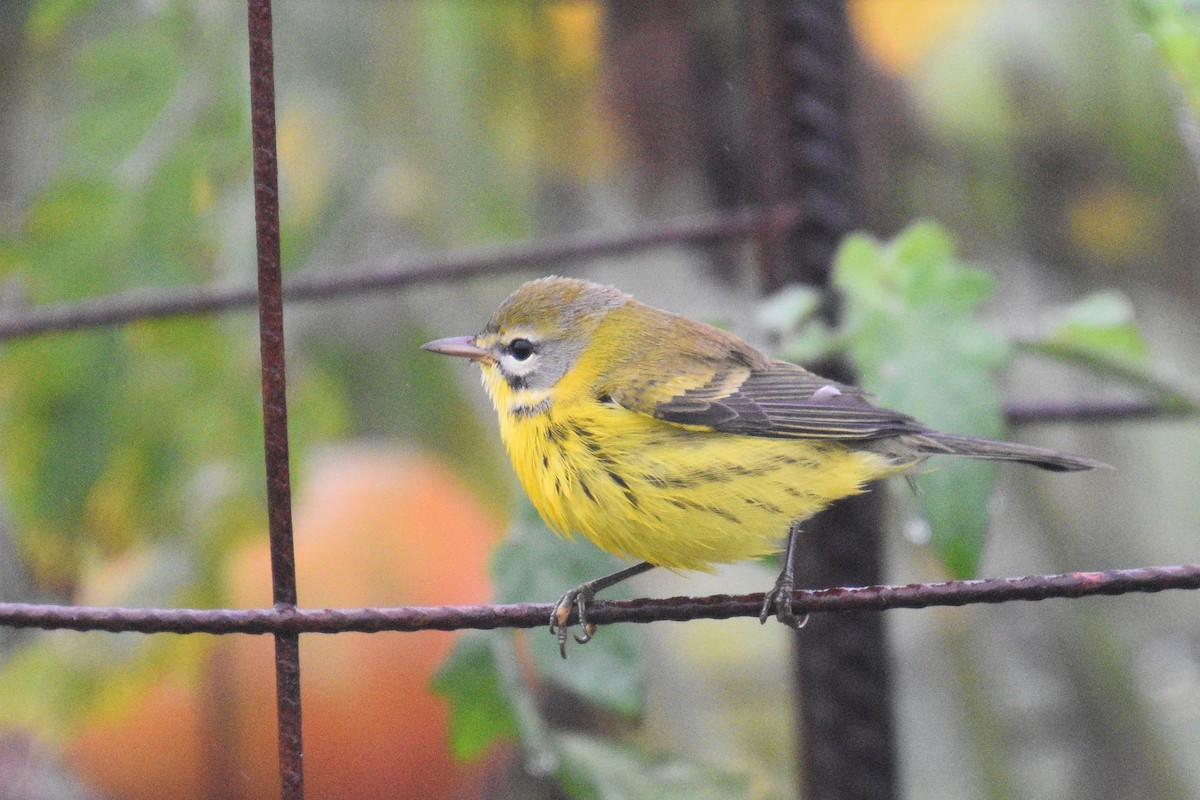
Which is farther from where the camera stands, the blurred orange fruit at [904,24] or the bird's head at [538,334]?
the blurred orange fruit at [904,24]

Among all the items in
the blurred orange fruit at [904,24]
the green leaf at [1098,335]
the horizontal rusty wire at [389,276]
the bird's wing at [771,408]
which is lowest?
the bird's wing at [771,408]

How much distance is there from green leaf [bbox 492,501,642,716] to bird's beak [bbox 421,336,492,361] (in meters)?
0.23

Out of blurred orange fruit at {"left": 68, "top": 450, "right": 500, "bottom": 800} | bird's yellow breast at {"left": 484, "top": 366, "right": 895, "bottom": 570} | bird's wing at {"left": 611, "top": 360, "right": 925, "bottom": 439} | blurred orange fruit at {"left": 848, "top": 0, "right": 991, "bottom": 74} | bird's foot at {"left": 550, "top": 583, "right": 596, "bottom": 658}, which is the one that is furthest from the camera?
blurred orange fruit at {"left": 848, "top": 0, "right": 991, "bottom": 74}

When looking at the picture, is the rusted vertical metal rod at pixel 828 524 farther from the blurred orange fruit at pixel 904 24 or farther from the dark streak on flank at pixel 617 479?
the blurred orange fruit at pixel 904 24

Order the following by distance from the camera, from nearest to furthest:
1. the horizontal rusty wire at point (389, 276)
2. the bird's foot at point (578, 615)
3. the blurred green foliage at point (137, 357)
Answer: the bird's foot at point (578, 615) → the horizontal rusty wire at point (389, 276) → the blurred green foliage at point (137, 357)

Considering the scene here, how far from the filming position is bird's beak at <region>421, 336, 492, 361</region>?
171 centimetres

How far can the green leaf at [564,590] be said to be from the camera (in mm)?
1565

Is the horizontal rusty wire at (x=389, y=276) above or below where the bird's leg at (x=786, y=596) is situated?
above

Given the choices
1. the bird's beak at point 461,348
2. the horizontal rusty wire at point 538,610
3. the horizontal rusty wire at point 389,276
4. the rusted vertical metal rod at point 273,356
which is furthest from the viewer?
the horizontal rusty wire at point 389,276

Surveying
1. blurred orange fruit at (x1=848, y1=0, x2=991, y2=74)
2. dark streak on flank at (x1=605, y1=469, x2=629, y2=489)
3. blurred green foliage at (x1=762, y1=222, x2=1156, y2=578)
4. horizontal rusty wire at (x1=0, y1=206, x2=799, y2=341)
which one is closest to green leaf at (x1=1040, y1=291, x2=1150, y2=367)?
blurred green foliage at (x1=762, y1=222, x2=1156, y2=578)

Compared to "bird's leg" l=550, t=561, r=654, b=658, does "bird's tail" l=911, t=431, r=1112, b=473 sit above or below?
above

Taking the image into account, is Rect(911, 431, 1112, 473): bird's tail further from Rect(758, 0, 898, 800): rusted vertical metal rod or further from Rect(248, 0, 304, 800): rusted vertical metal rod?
Rect(248, 0, 304, 800): rusted vertical metal rod

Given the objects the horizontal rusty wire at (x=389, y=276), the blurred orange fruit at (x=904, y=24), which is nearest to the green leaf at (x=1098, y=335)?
the horizontal rusty wire at (x=389, y=276)

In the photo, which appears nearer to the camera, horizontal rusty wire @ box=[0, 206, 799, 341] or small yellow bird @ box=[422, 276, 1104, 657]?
small yellow bird @ box=[422, 276, 1104, 657]
